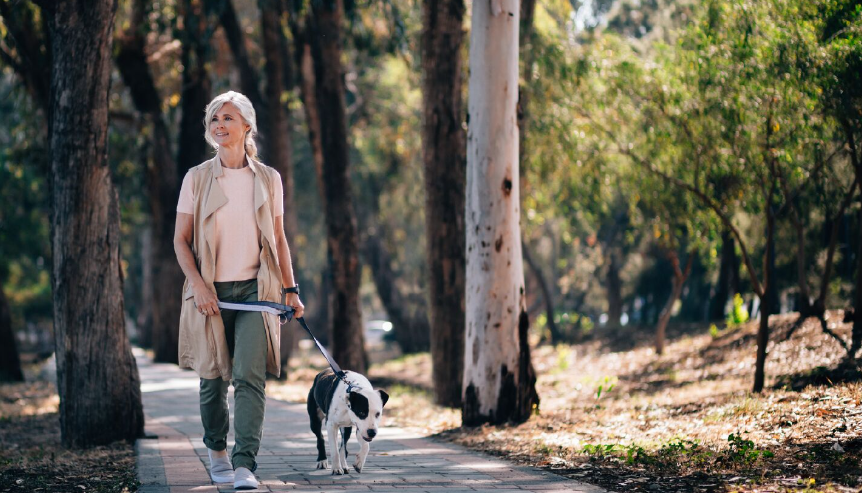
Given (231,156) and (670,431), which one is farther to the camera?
(670,431)

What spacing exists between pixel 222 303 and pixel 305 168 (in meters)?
29.5

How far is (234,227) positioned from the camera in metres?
5.59

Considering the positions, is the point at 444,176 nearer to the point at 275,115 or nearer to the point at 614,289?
the point at 275,115

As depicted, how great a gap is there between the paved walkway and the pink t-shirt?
1.29 m

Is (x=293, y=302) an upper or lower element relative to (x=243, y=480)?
upper

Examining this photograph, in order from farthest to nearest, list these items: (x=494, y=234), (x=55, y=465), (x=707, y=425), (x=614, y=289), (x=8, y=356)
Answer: (x=614, y=289) → (x=8, y=356) → (x=494, y=234) → (x=707, y=425) → (x=55, y=465)

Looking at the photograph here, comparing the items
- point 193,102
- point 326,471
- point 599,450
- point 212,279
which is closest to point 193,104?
point 193,102

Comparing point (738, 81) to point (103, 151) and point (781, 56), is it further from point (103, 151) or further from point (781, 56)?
point (103, 151)

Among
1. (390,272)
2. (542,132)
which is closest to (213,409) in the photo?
(542,132)

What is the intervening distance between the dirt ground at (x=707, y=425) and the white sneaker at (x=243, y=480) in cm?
228

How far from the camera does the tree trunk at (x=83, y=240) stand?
8.48 metres

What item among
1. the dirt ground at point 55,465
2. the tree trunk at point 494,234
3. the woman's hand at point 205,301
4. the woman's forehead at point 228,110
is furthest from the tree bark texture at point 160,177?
the woman's hand at point 205,301

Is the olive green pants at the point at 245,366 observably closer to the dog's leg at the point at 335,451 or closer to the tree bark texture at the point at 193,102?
the dog's leg at the point at 335,451

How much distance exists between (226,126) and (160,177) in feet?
54.6
